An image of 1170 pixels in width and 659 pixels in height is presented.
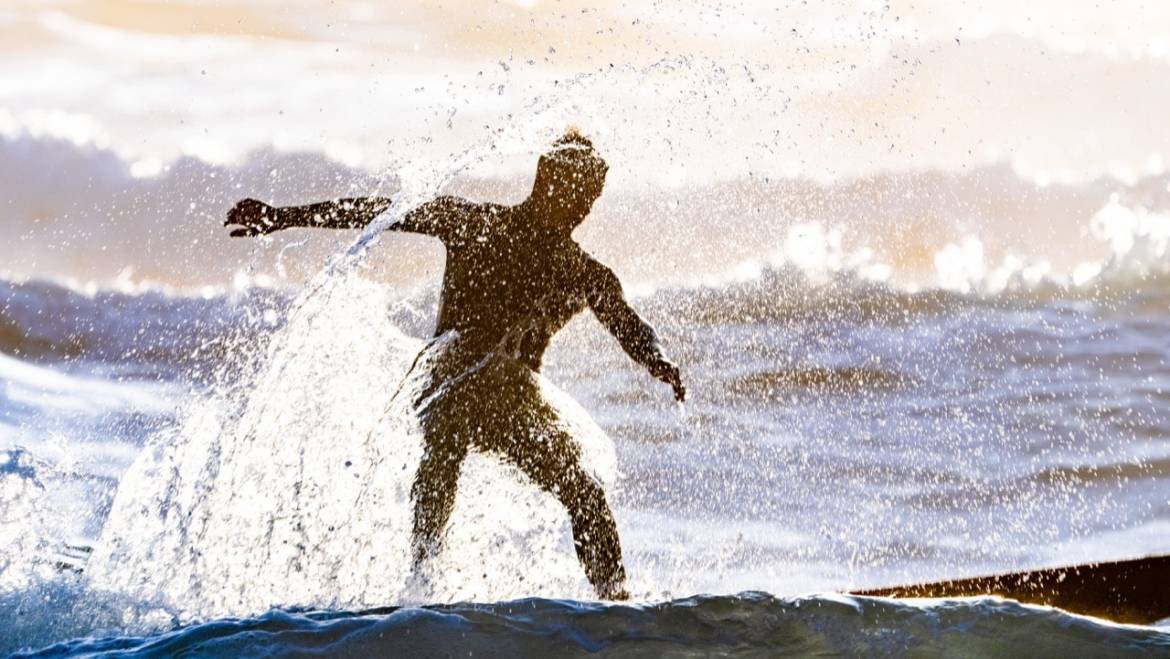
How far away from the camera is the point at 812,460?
57.3 feet

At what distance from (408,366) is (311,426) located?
2.70ft

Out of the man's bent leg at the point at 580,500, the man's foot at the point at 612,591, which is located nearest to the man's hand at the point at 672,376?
the man's bent leg at the point at 580,500

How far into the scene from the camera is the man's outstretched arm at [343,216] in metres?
5.84

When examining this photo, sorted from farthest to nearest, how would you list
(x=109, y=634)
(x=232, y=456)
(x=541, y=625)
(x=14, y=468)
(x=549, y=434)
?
(x=14, y=468)
(x=232, y=456)
(x=549, y=434)
(x=109, y=634)
(x=541, y=625)

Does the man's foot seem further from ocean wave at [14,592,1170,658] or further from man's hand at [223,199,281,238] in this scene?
man's hand at [223,199,281,238]

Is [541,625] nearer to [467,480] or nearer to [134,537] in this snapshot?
[467,480]

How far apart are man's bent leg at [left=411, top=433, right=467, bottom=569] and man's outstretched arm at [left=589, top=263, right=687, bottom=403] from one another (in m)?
0.94

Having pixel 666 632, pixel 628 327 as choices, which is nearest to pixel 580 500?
pixel 628 327

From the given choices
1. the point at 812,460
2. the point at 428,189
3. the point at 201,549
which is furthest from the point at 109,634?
the point at 812,460

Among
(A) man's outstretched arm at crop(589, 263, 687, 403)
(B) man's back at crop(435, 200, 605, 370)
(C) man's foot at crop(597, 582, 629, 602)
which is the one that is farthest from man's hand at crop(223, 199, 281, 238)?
(C) man's foot at crop(597, 582, 629, 602)

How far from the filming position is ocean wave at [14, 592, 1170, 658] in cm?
448

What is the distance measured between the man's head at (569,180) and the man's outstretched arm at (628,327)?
295 millimetres

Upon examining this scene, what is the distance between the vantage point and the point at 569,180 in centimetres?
584

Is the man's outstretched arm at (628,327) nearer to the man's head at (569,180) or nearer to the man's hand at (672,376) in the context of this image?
the man's hand at (672,376)
